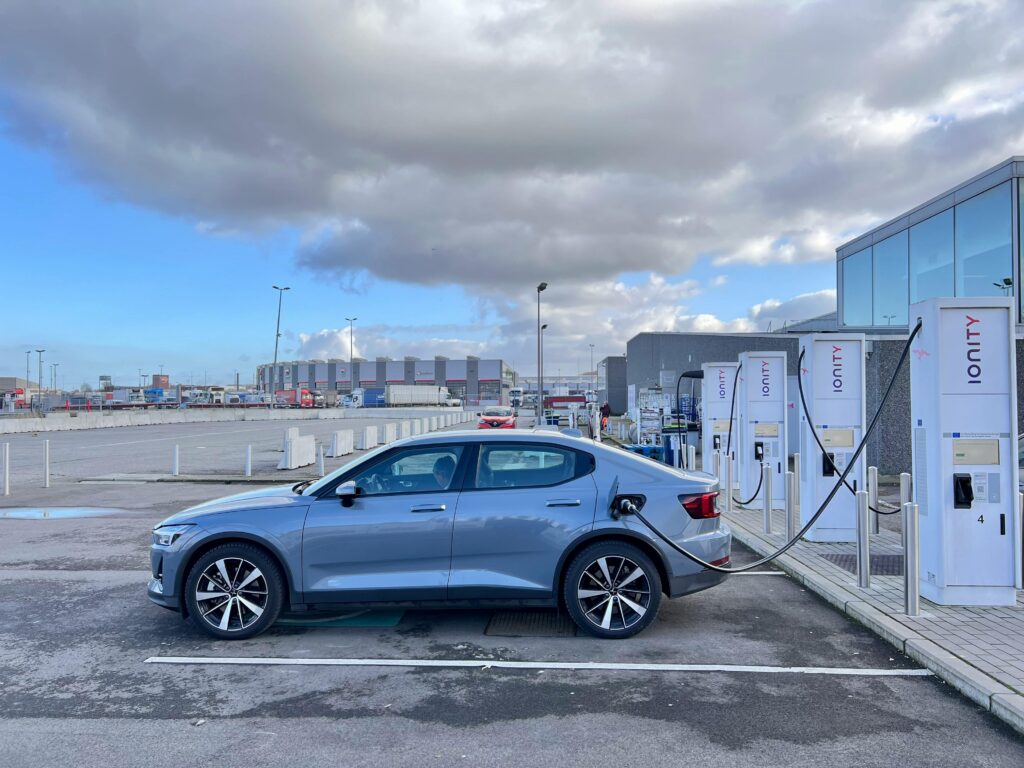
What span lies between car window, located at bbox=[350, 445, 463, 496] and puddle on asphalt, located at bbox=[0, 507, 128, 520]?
8.68m

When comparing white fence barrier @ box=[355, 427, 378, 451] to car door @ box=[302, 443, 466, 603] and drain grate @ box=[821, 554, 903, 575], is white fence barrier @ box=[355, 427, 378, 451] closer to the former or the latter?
drain grate @ box=[821, 554, 903, 575]

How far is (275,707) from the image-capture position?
14.8ft

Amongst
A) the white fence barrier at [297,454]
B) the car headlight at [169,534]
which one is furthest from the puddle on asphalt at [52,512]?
the car headlight at [169,534]

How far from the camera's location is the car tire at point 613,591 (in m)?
5.61

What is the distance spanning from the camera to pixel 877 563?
8000 millimetres

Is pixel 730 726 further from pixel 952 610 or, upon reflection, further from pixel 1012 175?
pixel 1012 175

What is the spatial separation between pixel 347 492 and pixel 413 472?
0.53m

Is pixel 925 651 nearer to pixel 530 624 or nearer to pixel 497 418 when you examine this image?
pixel 530 624

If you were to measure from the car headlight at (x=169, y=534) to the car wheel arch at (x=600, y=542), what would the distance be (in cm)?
289

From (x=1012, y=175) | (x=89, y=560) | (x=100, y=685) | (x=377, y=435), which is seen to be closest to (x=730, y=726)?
(x=100, y=685)

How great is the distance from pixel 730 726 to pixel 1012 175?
16.5 meters

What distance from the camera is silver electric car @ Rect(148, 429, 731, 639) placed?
18.4 ft

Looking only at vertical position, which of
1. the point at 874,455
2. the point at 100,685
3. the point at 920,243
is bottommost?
the point at 100,685

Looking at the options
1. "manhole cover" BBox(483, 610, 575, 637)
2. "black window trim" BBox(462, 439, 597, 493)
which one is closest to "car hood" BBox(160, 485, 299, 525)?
"black window trim" BBox(462, 439, 597, 493)
